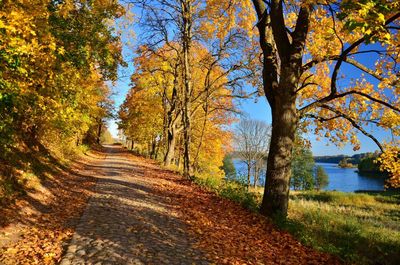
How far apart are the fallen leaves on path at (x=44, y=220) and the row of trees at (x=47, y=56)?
6.47 ft

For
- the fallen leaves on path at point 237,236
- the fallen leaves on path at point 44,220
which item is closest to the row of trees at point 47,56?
the fallen leaves on path at point 44,220

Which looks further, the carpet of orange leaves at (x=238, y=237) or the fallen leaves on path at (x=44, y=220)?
the carpet of orange leaves at (x=238, y=237)

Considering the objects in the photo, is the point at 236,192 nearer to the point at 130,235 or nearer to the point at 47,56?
the point at 130,235

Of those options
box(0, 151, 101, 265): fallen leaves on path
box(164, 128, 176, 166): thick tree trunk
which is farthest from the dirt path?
box(164, 128, 176, 166): thick tree trunk

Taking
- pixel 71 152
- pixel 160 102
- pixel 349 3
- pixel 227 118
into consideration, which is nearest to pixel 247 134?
pixel 227 118

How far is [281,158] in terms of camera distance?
9.86 m

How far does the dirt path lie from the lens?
603 cm

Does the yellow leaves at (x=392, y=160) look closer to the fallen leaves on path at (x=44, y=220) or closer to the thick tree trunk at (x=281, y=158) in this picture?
the thick tree trunk at (x=281, y=158)

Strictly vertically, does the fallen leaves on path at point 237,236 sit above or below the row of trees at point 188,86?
below

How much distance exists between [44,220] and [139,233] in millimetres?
2690

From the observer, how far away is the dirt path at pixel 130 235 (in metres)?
6.03

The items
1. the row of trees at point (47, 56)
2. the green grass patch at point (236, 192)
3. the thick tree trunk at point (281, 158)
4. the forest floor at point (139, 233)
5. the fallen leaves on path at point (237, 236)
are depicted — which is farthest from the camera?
the green grass patch at point (236, 192)

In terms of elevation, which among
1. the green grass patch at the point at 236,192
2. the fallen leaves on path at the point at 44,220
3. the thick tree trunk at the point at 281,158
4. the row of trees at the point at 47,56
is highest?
the row of trees at the point at 47,56

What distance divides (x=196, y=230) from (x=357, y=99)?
26.6 ft
